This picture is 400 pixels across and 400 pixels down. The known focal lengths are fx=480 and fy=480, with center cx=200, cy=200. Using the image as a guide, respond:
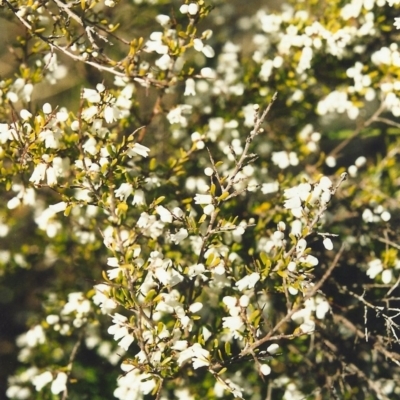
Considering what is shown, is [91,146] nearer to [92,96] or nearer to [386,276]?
[92,96]

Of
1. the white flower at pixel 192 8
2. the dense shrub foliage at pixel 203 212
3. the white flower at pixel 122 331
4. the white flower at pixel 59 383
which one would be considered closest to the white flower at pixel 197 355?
the dense shrub foliage at pixel 203 212

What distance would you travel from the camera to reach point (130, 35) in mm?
3764

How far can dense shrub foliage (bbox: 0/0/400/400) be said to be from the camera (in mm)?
2121

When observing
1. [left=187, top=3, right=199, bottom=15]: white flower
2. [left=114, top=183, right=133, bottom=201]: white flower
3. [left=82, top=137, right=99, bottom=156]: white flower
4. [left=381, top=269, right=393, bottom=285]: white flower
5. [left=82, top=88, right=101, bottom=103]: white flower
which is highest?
[left=187, top=3, right=199, bottom=15]: white flower

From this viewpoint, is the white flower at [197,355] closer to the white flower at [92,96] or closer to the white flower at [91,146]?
the white flower at [91,146]

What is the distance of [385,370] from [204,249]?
168cm

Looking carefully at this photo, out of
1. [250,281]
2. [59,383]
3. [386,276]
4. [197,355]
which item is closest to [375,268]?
[386,276]

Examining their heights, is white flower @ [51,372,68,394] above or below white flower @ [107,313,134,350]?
below

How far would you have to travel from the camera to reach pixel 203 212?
282cm

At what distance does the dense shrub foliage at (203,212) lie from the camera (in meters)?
2.12

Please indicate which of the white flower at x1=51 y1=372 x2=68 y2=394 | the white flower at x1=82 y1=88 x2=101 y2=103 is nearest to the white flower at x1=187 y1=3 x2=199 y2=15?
the white flower at x1=82 y1=88 x2=101 y2=103

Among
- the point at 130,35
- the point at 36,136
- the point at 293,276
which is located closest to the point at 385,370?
the point at 293,276

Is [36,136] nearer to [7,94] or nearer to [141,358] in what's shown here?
[7,94]

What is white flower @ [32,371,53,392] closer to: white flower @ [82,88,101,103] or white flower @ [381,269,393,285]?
white flower @ [82,88,101,103]
